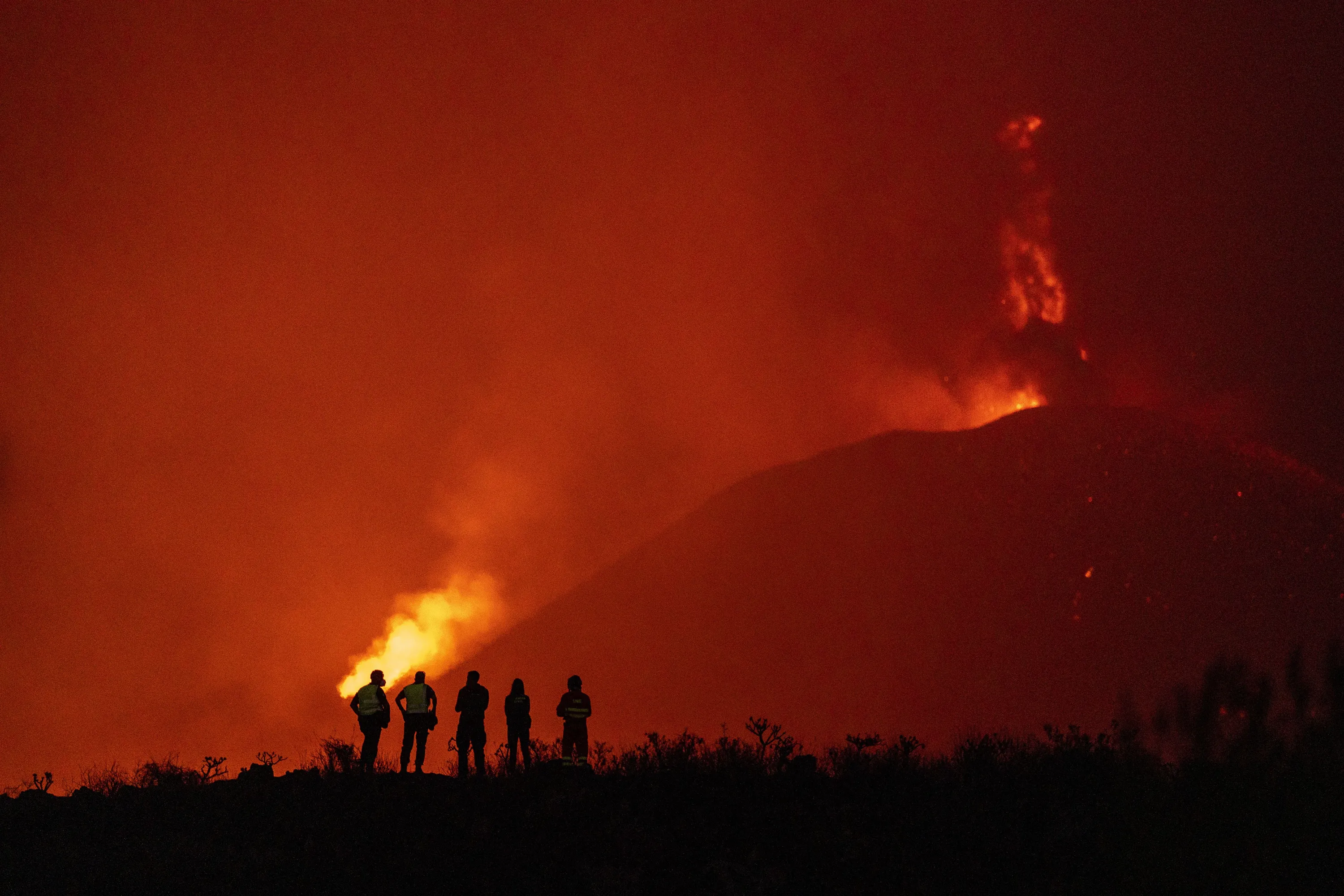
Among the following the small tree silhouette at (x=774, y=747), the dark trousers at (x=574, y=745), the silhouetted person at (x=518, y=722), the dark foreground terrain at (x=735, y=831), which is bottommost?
the dark foreground terrain at (x=735, y=831)

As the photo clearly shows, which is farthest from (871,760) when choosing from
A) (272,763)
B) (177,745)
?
(177,745)

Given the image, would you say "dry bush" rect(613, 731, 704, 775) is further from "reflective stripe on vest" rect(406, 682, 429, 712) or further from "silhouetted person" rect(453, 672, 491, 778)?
"reflective stripe on vest" rect(406, 682, 429, 712)

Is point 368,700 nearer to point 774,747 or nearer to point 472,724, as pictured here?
point 472,724

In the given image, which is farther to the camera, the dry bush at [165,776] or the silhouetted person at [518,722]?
the silhouetted person at [518,722]

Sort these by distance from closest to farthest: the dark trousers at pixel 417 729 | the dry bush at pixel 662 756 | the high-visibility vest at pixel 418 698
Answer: the dry bush at pixel 662 756, the dark trousers at pixel 417 729, the high-visibility vest at pixel 418 698

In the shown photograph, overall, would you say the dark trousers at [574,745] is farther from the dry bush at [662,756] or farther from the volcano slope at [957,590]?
the volcano slope at [957,590]

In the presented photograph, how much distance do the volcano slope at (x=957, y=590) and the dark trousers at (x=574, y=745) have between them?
39049mm

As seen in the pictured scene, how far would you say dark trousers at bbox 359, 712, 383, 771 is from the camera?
726 inches

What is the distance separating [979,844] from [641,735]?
8376cm

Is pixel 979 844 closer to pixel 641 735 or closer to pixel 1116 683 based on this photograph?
pixel 1116 683

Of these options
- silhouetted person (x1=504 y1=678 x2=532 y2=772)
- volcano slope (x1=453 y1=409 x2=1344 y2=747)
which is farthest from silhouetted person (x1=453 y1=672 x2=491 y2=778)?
volcano slope (x1=453 y1=409 x2=1344 y2=747)

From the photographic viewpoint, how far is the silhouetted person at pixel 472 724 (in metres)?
18.1

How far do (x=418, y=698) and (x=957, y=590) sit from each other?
318ft

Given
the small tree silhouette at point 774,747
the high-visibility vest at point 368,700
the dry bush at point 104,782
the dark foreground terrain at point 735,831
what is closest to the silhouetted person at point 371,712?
the high-visibility vest at point 368,700
